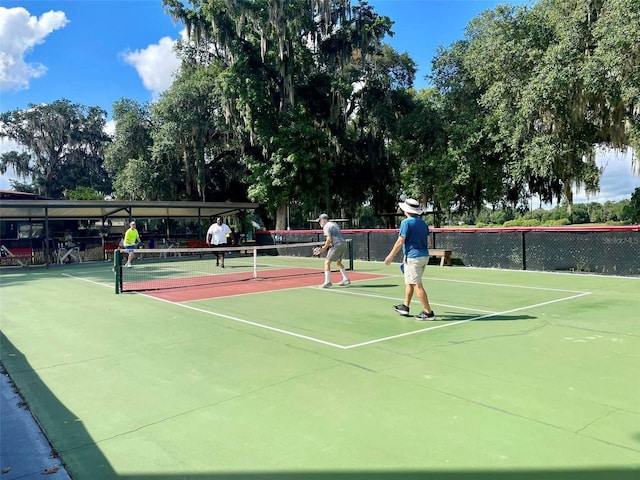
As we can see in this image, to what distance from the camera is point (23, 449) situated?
12.3 ft

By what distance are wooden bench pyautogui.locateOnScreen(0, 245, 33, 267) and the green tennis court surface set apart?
14914mm

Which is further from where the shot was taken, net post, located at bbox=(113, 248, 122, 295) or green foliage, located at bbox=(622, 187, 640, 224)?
green foliage, located at bbox=(622, 187, 640, 224)

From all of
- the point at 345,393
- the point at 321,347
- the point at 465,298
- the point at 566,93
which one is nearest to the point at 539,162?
the point at 566,93

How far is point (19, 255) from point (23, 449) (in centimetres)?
2188

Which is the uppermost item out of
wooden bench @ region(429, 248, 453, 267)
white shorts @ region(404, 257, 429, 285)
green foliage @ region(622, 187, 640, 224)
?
green foliage @ region(622, 187, 640, 224)

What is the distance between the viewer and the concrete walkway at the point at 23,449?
133 inches

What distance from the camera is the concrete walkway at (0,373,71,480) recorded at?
11.0ft

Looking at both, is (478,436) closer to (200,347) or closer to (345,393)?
(345,393)

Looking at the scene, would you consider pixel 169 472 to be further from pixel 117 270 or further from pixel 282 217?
pixel 282 217

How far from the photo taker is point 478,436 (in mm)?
3721

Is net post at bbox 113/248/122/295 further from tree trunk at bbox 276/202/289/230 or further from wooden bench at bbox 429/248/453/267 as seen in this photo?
tree trunk at bbox 276/202/289/230

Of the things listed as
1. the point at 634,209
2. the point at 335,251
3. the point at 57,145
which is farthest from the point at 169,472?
the point at 57,145

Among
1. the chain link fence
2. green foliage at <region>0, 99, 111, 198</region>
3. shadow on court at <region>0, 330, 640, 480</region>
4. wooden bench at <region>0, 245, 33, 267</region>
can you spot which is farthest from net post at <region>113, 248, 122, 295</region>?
green foliage at <region>0, 99, 111, 198</region>

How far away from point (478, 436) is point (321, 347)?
2.92 m
